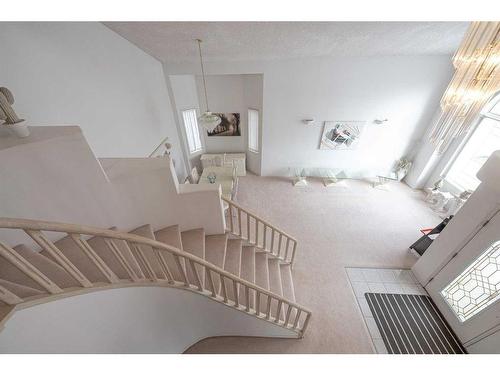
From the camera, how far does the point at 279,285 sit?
2922mm

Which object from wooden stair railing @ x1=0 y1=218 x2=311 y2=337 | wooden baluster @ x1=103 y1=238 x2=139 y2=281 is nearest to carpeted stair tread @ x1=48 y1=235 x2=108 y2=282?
wooden stair railing @ x1=0 y1=218 x2=311 y2=337

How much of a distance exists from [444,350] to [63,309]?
14.7ft

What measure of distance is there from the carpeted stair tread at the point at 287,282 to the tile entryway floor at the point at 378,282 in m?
1.12

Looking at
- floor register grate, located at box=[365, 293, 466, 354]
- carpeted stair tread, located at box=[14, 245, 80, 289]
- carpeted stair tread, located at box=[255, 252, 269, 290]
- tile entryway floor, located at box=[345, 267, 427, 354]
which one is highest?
carpeted stair tread, located at box=[14, 245, 80, 289]

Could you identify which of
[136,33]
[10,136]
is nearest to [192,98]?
[136,33]

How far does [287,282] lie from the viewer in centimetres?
321

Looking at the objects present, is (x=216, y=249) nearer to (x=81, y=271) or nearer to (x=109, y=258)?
(x=109, y=258)

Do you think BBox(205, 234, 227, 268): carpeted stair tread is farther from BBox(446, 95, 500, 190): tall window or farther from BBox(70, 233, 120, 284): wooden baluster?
BBox(446, 95, 500, 190): tall window

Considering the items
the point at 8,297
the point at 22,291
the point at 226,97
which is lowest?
the point at 22,291

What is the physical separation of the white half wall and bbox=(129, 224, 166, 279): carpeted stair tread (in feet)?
0.60

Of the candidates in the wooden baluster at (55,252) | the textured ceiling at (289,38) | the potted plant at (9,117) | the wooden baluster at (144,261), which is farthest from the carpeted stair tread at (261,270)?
the textured ceiling at (289,38)

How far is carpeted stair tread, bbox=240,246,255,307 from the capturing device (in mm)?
2559

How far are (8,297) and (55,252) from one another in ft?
1.04

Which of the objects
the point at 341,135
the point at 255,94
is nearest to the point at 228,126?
the point at 255,94
